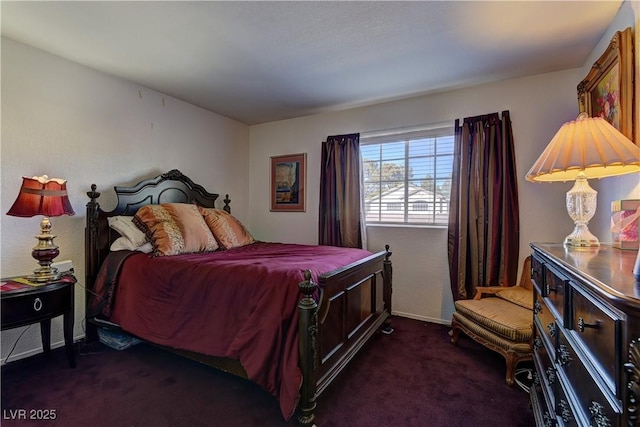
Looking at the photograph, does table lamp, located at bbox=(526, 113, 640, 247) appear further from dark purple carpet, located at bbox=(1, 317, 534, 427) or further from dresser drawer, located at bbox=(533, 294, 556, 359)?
dark purple carpet, located at bbox=(1, 317, 534, 427)

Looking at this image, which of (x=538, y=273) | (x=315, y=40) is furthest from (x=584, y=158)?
(x=315, y=40)

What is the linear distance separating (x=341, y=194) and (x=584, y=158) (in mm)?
2406

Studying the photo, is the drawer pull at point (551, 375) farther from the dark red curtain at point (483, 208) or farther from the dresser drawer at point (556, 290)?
the dark red curtain at point (483, 208)

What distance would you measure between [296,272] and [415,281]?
6.42 ft

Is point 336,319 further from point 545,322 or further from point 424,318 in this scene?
point 424,318

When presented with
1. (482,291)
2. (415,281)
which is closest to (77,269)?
(415,281)

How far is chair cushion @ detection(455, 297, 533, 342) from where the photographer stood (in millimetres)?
2021

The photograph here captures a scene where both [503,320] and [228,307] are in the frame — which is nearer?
[228,307]

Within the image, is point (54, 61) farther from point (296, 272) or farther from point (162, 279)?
point (296, 272)

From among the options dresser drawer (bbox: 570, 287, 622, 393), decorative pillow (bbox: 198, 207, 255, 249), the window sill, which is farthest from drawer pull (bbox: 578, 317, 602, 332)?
decorative pillow (bbox: 198, 207, 255, 249)

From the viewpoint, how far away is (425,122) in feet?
10.5

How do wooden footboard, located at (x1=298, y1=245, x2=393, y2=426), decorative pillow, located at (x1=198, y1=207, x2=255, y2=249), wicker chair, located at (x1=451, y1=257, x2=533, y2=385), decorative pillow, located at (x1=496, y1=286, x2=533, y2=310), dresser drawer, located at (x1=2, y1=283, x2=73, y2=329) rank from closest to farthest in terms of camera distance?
wooden footboard, located at (x1=298, y1=245, x2=393, y2=426)
dresser drawer, located at (x1=2, y1=283, x2=73, y2=329)
wicker chair, located at (x1=451, y1=257, x2=533, y2=385)
decorative pillow, located at (x1=496, y1=286, x2=533, y2=310)
decorative pillow, located at (x1=198, y1=207, x2=255, y2=249)

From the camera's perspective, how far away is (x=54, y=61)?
2445 mm

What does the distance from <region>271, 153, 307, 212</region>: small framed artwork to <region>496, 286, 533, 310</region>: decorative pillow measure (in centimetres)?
245
